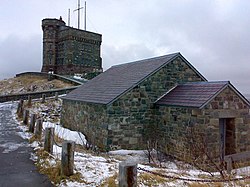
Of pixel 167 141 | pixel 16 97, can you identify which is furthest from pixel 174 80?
pixel 16 97

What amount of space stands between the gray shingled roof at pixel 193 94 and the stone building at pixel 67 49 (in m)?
31.8

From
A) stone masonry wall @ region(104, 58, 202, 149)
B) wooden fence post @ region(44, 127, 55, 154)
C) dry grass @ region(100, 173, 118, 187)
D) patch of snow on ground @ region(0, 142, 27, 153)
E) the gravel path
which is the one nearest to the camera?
dry grass @ region(100, 173, 118, 187)

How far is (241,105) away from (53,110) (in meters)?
16.6

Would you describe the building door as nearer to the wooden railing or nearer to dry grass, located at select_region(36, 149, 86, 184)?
the wooden railing

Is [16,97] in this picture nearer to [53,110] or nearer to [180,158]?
[53,110]

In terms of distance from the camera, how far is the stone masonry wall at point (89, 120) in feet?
39.9

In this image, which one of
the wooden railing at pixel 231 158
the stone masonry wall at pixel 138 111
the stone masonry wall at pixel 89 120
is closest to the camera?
the wooden railing at pixel 231 158

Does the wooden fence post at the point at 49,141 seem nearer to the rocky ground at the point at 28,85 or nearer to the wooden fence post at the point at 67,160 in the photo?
the wooden fence post at the point at 67,160

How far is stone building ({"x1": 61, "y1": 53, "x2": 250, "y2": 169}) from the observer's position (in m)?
10.6

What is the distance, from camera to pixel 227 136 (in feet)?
A: 38.0

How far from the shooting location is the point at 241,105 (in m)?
11.4

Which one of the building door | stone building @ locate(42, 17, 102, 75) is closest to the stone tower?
stone building @ locate(42, 17, 102, 75)

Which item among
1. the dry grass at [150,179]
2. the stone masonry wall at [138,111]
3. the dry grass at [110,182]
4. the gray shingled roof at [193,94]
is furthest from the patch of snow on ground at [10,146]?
the gray shingled roof at [193,94]

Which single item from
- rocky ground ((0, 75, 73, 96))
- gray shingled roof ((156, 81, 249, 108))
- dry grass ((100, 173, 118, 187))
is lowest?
dry grass ((100, 173, 118, 187))
